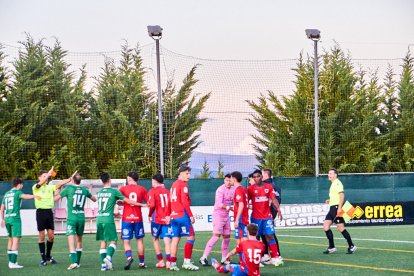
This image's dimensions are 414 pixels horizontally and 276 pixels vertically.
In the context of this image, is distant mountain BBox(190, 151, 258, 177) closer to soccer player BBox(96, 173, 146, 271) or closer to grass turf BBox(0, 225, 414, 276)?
grass turf BBox(0, 225, 414, 276)

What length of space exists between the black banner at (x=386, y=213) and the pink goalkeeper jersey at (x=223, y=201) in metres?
15.2

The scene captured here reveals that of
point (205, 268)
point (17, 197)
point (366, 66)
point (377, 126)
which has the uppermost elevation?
point (366, 66)

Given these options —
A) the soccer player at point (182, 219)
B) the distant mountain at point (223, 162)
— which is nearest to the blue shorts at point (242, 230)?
the soccer player at point (182, 219)

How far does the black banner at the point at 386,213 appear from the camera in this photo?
32.7 metres

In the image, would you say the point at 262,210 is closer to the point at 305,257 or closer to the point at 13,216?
the point at 305,257

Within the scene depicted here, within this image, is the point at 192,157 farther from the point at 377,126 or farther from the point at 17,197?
→ the point at 17,197

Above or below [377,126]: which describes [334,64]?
above

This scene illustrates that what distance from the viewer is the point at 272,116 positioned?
1656 inches

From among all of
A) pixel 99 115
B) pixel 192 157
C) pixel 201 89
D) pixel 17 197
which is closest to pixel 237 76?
pixel 201 89

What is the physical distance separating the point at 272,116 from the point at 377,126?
573 centimetres

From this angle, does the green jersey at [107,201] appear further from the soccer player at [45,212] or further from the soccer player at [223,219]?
the soccer player at [45,212]

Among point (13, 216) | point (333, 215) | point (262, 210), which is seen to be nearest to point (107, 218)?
point (13, 216)

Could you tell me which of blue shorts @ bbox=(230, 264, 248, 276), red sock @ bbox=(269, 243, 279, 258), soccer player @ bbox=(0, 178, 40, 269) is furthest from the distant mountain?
blue shorts @ bbox=(230, 264, 248, 276)

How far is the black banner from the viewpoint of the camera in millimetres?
32656
